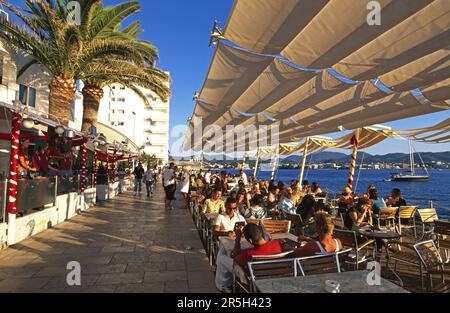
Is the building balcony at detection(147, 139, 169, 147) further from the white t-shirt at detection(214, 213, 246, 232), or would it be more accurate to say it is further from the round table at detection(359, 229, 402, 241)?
the round table at detection(359, 229, 402, 241)

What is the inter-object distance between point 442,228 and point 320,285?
482 centimetres

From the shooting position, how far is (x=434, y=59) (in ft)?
18.2

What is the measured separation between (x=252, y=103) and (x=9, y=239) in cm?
699

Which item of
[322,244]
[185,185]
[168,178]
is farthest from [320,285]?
[185,185]

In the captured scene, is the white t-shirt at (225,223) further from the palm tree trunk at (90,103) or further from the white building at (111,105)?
the palm tree trunk at (90,103)

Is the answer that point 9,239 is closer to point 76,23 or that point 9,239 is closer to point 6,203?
point 6,203

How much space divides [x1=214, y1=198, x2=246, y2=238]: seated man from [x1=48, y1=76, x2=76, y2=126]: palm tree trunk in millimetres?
9094

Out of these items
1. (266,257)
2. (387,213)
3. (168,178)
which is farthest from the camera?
(168,178)

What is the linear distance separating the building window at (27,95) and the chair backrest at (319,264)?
15145 millimetres

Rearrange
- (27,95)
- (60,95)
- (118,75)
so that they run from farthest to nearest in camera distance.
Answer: (27,95)
(118,75)
(60,95)

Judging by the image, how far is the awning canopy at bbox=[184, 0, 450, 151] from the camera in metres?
4.50

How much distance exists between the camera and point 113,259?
5.60 m

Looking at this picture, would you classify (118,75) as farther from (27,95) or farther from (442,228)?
(442,228)

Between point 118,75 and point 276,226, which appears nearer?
point 276,226
